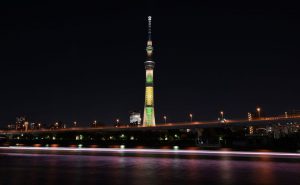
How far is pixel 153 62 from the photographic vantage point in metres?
183

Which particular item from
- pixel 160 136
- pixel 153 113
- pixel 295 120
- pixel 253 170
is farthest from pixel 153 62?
pixel 253 170

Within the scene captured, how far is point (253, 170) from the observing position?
21.6 m

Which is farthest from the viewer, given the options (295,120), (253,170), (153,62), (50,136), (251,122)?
(153,62)

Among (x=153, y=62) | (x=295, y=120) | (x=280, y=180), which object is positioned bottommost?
(x=280, y=180)

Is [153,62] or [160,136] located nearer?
[160,136]

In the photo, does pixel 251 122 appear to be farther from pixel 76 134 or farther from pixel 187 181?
pixel 187 181

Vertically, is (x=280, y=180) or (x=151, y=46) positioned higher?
(x=151, y=46)

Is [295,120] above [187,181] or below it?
above

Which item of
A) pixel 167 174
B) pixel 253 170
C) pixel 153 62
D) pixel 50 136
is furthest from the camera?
pixel 153 62

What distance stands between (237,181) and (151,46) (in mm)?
173618

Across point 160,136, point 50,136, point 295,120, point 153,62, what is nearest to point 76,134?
point 50,136

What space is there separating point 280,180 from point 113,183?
794 cm

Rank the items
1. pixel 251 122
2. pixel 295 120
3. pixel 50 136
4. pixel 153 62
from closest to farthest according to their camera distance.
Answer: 1. pixel 295 120
2. pixel 251 122
3. pixel 50 136
4. pixel 153 62

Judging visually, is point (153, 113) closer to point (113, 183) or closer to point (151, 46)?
point (151, 46)
